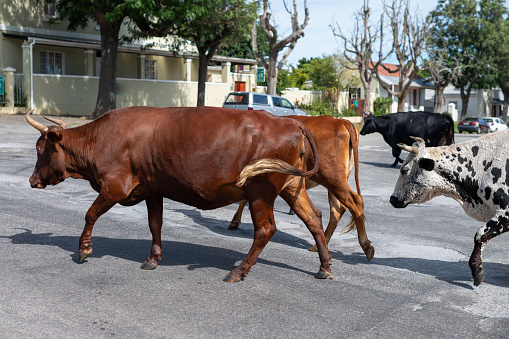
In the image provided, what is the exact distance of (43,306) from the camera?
4938mm

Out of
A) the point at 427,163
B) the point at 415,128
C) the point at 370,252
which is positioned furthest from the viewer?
the point at 415,128

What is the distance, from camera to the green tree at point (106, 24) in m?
25.0

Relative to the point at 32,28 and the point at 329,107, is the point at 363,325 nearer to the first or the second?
the point at 32,28

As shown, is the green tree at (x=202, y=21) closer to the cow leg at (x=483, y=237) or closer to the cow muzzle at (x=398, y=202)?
the cow muzzle at (x=398, y=202)

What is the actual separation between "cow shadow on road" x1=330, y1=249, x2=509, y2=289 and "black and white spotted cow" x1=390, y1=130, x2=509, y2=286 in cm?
33

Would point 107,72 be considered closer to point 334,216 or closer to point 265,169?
point 334,216

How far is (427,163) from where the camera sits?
20.6ft

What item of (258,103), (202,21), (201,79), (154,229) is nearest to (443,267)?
(154,229)

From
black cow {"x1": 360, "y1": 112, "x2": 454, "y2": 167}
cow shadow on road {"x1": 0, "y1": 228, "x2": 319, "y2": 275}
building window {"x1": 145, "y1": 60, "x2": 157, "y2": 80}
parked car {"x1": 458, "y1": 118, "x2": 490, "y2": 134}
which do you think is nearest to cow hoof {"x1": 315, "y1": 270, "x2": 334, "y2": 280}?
cow shadow on road {"x1": 0, "y1": 228, "x2": 319, "y2": 275}

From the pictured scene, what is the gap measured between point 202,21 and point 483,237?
24.8 meters

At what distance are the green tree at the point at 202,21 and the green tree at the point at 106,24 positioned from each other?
83cm

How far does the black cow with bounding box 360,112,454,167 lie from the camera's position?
1723 centimetres

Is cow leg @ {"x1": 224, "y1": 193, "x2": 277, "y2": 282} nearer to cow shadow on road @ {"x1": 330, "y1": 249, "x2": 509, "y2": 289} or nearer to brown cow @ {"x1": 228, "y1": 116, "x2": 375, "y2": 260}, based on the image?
cow shadow on road @ {"x1": 330, "y1": 249, "x2": 509, "y2": 289}

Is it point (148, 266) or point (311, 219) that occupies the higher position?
point (311, 219)
